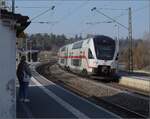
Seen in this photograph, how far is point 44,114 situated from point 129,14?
4236cm

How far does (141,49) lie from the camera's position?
281 feet

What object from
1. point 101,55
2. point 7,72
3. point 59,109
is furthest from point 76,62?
point 7,72

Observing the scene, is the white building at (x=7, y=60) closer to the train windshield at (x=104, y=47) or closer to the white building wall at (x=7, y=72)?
the white building wall at (x=7, y=72)

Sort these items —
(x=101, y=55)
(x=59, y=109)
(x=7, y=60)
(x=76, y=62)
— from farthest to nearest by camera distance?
(x=76, y=62) → (x=101, y=55) → (x=59, y=109) → (x=7, y=60)

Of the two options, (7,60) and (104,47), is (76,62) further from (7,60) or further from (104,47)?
(7,60)

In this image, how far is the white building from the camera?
14532mm

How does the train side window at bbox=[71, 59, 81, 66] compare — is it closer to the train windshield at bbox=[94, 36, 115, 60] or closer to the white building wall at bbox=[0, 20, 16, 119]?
the train windshield at bbox=[94, 36, 115, 60]

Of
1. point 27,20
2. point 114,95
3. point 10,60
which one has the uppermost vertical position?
point 27,20

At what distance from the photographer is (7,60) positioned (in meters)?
14.7

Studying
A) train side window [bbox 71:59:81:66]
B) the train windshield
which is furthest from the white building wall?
train side window [bbox 71:59:81:66]

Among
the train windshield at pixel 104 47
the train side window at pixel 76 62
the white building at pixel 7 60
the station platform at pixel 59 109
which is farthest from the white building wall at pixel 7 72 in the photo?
the train side window at pixel 76 62

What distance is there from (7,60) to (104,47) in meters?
23.8

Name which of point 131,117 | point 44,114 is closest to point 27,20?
point 44,114

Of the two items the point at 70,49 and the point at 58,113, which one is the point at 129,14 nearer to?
the point at 70,49
